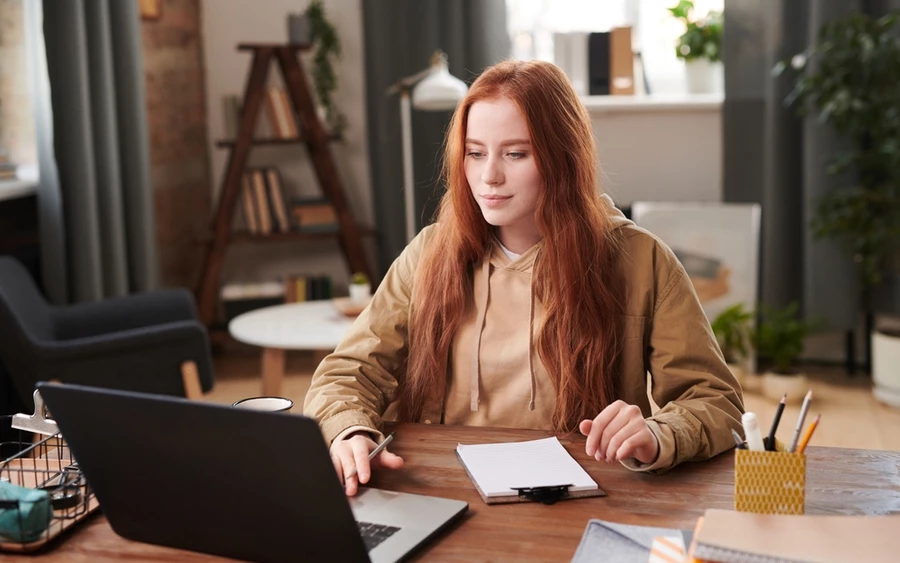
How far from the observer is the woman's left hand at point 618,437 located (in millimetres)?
1295

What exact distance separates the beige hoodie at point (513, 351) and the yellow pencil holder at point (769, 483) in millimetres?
360

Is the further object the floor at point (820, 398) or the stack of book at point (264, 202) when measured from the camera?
the stack of book at point (264, 202)

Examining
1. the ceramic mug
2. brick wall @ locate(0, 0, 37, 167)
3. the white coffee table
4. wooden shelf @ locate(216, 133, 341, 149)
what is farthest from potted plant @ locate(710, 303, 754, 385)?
the ceramic mug

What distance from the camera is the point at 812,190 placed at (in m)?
4.14

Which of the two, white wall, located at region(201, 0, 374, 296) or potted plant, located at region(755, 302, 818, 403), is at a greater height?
white wall, located at region(201, 0, 374, 296)

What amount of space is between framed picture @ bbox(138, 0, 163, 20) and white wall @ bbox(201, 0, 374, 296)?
45 centimetres

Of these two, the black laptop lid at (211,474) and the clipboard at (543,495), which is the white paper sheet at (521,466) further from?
the black laptop lid at (211,474)

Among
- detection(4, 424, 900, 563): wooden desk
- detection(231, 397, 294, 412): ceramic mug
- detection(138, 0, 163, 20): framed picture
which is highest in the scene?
detection(138, 0, 163, 20): framed picture

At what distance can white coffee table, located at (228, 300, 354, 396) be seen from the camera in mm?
3129

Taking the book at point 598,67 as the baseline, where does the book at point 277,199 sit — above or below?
below

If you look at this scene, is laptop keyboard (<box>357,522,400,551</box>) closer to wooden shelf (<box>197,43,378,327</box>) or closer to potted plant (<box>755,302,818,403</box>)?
potted plant (<box>755,302,818,403</box>)

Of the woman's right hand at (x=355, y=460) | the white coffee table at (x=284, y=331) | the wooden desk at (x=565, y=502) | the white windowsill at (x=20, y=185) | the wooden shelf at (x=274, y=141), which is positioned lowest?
the white coffee table at (x=284, y=331)

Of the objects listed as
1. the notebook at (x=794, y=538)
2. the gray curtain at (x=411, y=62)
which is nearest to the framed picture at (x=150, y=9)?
the gray curtain at (x=411, y=62)

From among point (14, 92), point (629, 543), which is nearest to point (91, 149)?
point (14, 92)
